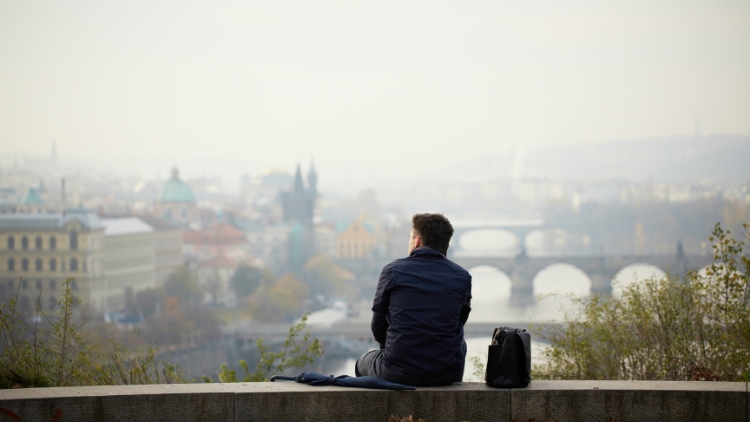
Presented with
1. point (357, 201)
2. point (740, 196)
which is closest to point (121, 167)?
point (357, 201)

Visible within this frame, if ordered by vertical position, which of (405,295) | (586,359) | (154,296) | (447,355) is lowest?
(154,296)

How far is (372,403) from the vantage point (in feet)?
7.96

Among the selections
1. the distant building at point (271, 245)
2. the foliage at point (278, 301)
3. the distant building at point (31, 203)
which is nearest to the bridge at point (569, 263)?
the foliage at point (278, 301)

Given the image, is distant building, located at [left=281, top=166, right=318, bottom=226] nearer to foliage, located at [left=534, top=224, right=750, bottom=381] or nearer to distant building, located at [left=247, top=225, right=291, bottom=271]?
distant building, located at [left=247, top=225, right=291, bottom=271]

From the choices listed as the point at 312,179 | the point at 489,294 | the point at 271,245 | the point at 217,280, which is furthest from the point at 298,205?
the point at 489,294

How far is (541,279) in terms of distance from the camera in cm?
4491

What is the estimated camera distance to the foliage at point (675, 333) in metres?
3.54

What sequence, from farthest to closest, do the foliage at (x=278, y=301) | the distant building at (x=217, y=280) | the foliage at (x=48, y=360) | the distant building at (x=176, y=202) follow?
the distant building at (x=176, y=202) < the distant building at (x=217, y=280) < the foliage at (x=278, y=301) < the foliage at (x=48, y=360)

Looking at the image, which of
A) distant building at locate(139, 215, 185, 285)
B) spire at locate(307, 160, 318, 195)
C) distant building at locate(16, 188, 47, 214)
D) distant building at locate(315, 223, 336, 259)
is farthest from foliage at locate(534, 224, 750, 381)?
spire at locate(307, 160, 318, 195)

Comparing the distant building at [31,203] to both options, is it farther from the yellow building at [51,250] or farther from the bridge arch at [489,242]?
the bridge arch at [489,242]

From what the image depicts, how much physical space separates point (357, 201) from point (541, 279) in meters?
27.8

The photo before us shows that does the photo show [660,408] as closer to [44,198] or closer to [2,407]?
[2,407]

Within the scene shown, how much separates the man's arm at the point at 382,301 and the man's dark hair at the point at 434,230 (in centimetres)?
12

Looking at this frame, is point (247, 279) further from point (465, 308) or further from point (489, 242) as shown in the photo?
point (465, 308)
